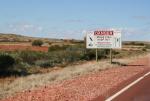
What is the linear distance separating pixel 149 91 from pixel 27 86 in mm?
5524

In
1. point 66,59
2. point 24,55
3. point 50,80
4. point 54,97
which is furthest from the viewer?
point 66,59

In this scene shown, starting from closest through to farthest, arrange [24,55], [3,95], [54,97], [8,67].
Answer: [54,97], [3,95], [8,67], [24,55]

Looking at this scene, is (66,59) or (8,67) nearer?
(8,67)

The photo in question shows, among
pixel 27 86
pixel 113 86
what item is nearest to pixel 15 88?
pixel 27 86

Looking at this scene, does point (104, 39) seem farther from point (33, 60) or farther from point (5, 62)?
point (33, 60)

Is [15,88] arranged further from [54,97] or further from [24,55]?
[24,55]

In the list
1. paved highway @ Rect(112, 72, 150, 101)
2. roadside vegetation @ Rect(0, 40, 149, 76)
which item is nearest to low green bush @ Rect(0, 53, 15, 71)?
roadside vegetation @ Rect(0, 40, 149, 76)

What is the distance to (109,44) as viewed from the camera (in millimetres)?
37844

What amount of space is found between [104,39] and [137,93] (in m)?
22.0

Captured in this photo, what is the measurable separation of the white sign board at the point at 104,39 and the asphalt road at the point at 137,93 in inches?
711

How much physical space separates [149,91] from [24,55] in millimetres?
29990

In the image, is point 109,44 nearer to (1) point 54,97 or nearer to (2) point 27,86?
(2) point 27,86

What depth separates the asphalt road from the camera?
47.3 ft

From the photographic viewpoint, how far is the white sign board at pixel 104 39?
37.4 m
